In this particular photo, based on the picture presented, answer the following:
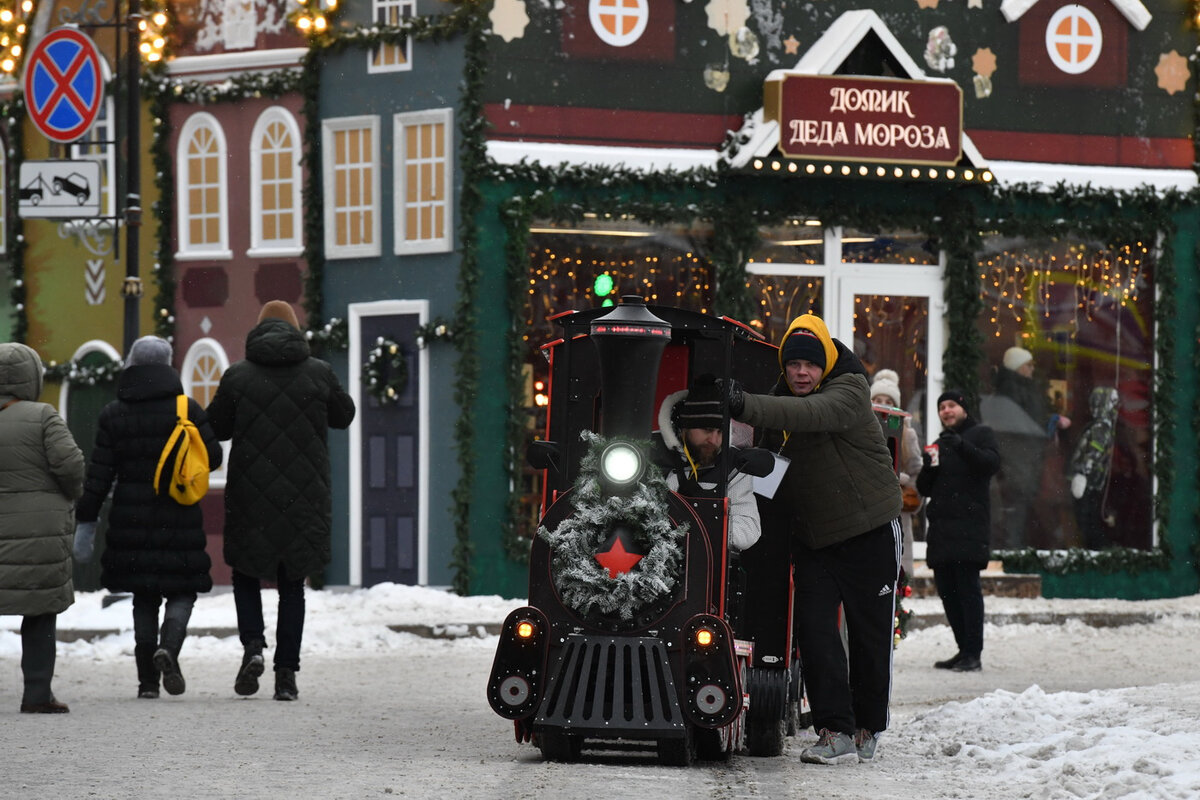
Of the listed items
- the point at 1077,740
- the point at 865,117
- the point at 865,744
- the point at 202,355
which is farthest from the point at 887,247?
the point at 1077,740

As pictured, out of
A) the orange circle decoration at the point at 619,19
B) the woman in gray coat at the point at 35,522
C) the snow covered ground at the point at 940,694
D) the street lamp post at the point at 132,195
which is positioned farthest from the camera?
the orange circle decoration at the point at 619,19

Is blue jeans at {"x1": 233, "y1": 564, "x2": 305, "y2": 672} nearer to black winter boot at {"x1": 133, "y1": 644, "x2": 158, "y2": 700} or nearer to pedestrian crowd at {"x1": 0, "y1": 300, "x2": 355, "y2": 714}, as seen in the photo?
pedestrian crowd at {"x1": 0, "y1": 300, "x2": 355, "y2": 714}

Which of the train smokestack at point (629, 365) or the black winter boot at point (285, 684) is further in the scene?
the black winter boot at point (285, 684)

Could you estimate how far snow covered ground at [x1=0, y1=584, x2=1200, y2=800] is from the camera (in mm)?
7723

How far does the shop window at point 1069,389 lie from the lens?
63.2 feet

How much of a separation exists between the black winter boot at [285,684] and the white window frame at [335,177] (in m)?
8.01

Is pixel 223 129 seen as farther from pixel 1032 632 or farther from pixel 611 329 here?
pixel 611 329

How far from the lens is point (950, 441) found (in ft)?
44.4

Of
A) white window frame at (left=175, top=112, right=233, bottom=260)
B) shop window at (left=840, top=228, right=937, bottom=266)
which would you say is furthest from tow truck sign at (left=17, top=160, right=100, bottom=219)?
shop window at (left=840, top=228, right=937, bottom=266)

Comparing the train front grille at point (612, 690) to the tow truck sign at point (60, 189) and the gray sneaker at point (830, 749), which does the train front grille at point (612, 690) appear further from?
the tow truck sign at point (60, 189)

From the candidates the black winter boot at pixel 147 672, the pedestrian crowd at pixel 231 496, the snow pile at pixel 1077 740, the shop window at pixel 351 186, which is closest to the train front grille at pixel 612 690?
the snow pile at pixel 1077 740

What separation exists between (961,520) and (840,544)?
5.05 metres

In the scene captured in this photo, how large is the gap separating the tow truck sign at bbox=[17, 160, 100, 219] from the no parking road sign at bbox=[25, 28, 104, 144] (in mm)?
1032

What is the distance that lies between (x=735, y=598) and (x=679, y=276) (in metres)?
9.90
